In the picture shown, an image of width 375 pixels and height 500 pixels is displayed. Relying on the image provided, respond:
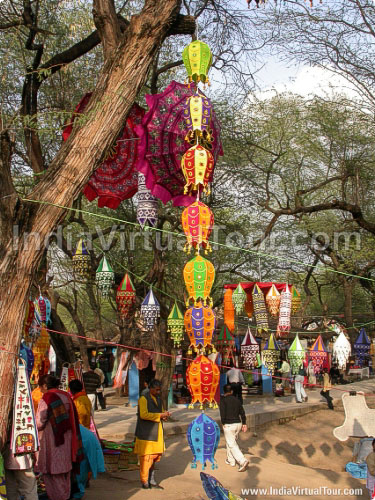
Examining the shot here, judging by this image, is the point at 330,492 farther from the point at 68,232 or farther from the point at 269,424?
the point at 68,232

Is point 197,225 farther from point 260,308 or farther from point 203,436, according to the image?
point 260,308

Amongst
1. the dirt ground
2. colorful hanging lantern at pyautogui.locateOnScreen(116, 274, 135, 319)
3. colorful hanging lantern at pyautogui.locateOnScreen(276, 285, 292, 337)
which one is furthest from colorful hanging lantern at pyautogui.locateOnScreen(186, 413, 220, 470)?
colorful hanging lantern at pyautogui.locateOnScreen(276, 285, 292, 337)

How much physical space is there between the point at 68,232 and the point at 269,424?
6.87 m

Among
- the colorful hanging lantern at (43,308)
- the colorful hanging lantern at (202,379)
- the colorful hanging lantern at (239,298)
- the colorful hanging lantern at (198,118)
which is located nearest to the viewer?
the colorful hanging lantern at (202,379)

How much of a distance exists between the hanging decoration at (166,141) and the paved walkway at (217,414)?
12.1 ft

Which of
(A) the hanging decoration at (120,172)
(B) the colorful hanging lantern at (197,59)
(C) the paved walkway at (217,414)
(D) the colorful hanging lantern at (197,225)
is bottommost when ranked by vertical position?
(C) the paved walkway at (217,414)

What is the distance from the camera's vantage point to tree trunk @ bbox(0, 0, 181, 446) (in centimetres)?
455

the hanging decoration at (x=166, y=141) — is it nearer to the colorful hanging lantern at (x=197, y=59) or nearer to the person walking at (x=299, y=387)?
the colorful hanging lantern at (x=197, y=59)

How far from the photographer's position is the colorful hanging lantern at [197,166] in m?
5.96

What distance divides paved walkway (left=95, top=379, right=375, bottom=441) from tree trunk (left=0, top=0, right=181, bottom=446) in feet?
16.7

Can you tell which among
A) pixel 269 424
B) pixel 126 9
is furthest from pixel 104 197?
pixel 269 424

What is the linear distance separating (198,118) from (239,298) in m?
7.68

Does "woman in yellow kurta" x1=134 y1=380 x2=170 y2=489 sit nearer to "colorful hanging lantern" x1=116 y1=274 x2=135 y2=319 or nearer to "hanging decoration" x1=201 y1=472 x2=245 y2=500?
"hanging decoration" x1=201 y1=472 x2=245 y2=500

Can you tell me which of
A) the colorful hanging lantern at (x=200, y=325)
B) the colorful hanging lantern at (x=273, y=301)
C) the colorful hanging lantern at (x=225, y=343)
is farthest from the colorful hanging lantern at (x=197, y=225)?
the colorful hanging lantern at (x=225, y=343)
